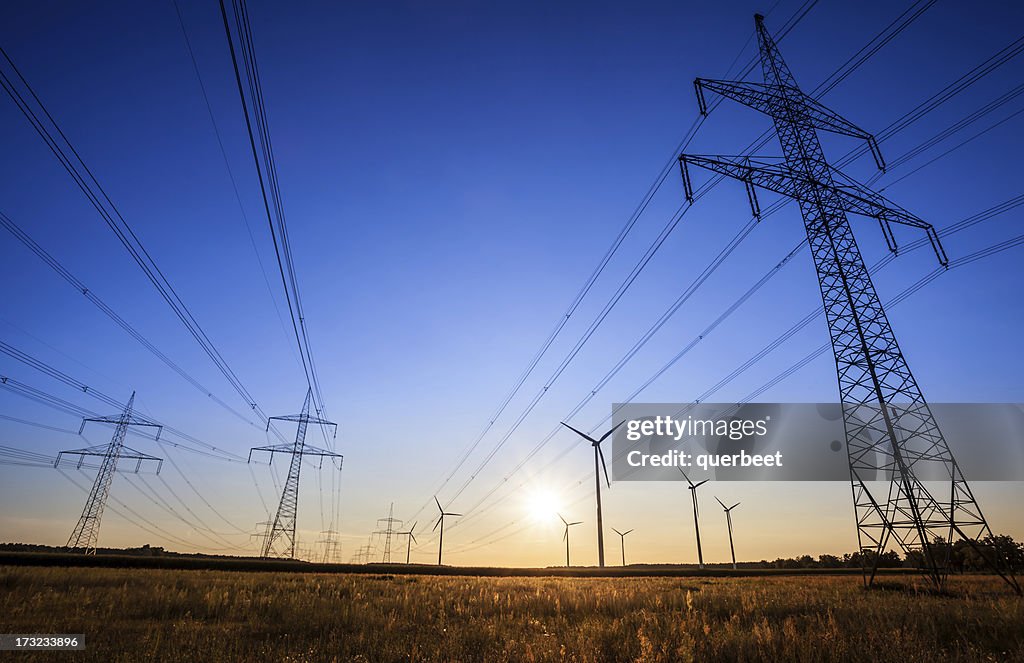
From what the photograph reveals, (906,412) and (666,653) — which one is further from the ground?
(906,412)

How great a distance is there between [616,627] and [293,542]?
7063cm

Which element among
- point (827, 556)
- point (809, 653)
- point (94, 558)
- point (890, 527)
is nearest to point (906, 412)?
point (890, 527)

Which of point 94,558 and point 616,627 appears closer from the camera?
point 616,627

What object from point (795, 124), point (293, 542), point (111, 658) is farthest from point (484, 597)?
point (293, 542)

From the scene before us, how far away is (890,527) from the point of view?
2095cm

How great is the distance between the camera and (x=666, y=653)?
770 cm

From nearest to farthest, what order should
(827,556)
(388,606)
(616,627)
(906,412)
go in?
1. (616,627)
2. (388,606)
3. (906,412)
4. (827,556)

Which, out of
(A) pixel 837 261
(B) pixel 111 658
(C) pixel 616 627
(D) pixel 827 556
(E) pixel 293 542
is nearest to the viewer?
(B) pixel 111 658

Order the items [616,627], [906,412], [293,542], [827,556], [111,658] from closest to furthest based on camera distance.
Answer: [111,658] < [616,627] < [906,412] < [293,542] < [827,556]

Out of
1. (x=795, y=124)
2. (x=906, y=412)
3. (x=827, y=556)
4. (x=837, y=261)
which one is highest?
(x=795, y=124)

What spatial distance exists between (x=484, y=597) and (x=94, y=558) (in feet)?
184

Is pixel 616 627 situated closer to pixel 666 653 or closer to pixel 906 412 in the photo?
pixel 666 653

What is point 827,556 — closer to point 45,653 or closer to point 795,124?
point 795,124

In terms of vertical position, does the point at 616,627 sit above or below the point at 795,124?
below
